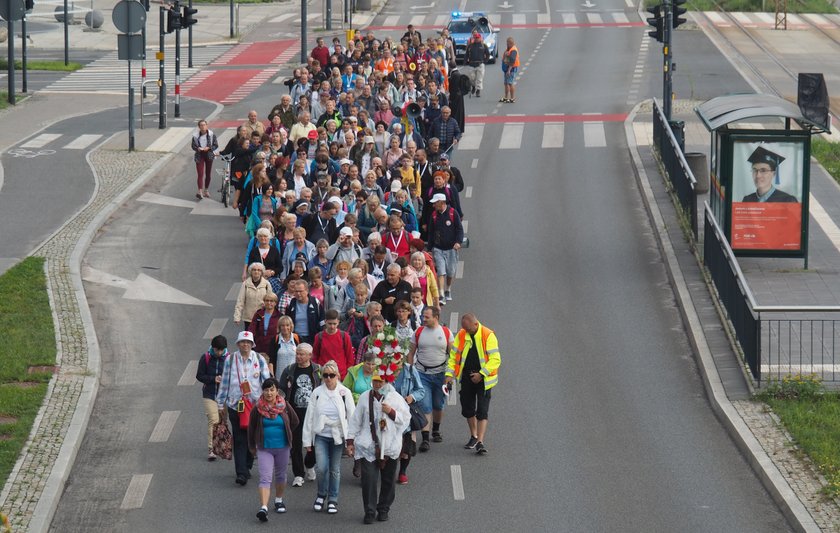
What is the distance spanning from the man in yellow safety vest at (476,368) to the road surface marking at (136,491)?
3.23 meters

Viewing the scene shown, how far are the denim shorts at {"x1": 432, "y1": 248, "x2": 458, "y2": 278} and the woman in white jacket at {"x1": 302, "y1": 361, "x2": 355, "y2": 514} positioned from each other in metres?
7.64

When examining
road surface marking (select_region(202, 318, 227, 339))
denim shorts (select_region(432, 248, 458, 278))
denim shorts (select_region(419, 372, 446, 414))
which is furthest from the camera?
denim shorts (select_region(432, 248, 458, 278))

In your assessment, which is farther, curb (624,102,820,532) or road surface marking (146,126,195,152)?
road surface marking (146,126,195,152)

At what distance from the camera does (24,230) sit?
2791 centimetres

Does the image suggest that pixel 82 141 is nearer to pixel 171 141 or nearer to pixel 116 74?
pixel 171 141

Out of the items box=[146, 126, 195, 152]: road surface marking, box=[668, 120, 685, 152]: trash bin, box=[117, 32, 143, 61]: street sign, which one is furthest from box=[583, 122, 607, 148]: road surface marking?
box=[117, 32, 143, 61]: street sign

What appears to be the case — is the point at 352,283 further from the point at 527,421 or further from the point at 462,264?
the point at 462,264

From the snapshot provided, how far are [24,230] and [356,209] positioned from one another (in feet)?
25.3

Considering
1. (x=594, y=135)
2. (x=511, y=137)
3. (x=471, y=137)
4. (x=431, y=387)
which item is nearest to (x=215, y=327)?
(x=431, y=387)

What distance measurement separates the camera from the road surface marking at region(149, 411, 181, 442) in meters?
17.4

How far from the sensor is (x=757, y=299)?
2281cm

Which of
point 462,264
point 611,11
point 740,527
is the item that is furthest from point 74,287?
point 611,11

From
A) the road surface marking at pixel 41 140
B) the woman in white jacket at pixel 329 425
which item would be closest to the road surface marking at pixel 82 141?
the road surface marking at pixel 41 140

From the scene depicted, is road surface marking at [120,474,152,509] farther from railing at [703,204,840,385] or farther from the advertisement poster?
the advertisement poster
